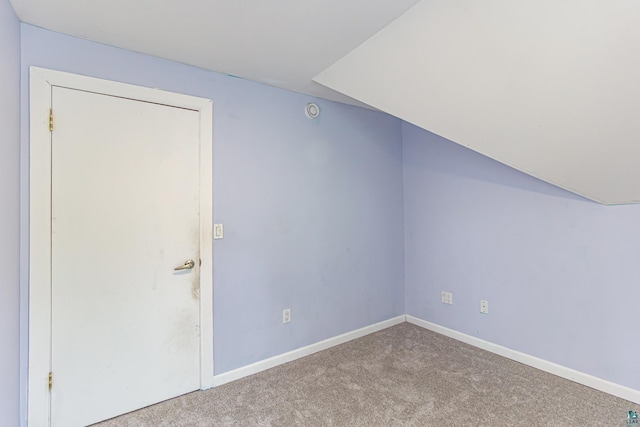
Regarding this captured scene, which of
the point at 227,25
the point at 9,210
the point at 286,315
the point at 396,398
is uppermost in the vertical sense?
the point at 227,25

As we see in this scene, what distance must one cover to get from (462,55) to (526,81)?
0.32 meters

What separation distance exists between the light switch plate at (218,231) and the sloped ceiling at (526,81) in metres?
1.34

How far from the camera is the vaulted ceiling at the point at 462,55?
4.36 feet

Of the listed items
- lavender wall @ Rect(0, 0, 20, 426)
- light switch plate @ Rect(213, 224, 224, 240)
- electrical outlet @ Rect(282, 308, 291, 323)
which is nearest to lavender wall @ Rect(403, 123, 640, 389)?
electrical outlet @ Rect(282, 308, 291, 323)

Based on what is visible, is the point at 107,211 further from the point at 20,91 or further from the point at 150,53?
the point at 150,53

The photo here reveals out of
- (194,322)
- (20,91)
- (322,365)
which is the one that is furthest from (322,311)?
(20,91)

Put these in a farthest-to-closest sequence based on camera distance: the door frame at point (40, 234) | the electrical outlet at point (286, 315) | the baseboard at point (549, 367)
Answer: the electrical outlet at point (286, 315)
the baseboard at point (549, 367)
the door frame at point (40, 234)

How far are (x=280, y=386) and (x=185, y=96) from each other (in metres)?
2.08

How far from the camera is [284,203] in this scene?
8.70ft

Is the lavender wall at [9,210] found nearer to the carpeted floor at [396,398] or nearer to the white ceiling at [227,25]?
the white ceiling at [227,25]

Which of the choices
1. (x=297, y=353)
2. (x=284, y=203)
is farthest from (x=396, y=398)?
(x=284, y=203)

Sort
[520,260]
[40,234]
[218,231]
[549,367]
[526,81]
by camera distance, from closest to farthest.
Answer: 1. [526,81]
2. [40,234]
3. [218,231]
4. [549,367]
5. [520,260]

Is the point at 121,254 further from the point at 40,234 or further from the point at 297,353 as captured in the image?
the point at 297,353

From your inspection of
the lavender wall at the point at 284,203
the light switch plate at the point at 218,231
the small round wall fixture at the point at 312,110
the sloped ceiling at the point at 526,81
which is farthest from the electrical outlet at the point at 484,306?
the light switch plate at the point at 218,231
